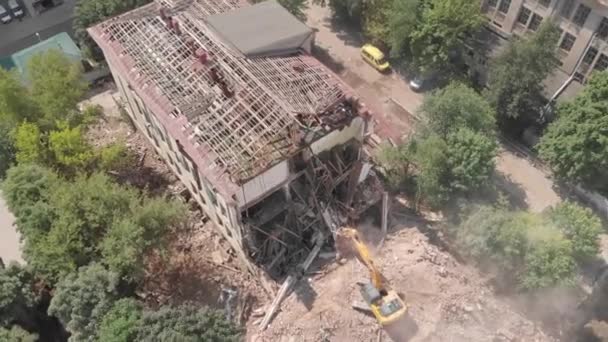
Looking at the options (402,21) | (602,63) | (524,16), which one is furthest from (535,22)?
(402,21)

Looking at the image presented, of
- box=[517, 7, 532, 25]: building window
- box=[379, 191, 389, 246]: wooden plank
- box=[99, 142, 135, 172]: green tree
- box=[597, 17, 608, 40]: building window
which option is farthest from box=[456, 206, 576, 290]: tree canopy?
box=[99, 142, 135, 172]: green tree

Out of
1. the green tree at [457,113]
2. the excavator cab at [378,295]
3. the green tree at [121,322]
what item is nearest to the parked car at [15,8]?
the green tree at [121,322]

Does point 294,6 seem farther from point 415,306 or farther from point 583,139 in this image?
point 415,306

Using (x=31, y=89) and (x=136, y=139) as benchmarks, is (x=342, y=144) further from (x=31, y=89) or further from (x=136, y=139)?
(x=31, y=89)

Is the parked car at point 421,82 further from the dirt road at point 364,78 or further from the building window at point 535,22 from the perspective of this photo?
the building window at point 535,22

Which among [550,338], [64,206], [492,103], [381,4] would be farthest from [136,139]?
[550,338]

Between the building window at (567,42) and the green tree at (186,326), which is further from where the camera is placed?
the building window at (567,42)
